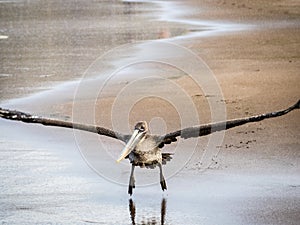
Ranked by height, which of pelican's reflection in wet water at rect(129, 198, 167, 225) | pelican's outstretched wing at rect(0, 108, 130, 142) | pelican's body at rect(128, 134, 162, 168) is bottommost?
pelican's reflection in wet water at rect(129, 198, 167, 225)

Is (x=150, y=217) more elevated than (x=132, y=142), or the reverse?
(x=132, y=142)

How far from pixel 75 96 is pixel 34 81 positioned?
2331mm

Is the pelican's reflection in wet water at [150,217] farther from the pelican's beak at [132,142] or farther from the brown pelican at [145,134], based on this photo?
the pelican's beak at [132,142]

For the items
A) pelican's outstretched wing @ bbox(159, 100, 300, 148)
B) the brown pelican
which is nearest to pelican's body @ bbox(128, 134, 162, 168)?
the brown pelican

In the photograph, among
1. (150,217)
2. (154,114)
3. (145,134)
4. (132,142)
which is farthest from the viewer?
(154,114)

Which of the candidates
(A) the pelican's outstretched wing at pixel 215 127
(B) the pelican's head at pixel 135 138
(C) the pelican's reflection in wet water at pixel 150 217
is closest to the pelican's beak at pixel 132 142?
(B) the pelican's head at pixel 135 138

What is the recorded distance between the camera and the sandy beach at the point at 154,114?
31.1 ft

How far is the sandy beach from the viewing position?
949 centimetres

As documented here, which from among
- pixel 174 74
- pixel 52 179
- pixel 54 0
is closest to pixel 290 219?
pixel 52 179

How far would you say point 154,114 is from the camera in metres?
14.1

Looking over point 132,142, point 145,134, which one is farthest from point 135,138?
point 145,134

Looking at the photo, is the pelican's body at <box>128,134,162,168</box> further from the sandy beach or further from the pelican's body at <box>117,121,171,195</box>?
the sandy beach

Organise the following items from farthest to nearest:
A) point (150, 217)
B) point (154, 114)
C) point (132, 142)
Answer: point (154, 114) < point (132, 142) < point (150, 217)

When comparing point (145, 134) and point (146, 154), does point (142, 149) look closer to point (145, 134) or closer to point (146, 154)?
point (146, 154)
